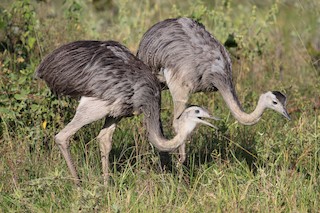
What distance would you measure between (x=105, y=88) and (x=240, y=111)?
1246 mm

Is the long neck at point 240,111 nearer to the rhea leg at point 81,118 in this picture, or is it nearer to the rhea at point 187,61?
the rhea at point 187,61

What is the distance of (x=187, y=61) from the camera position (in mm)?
7340

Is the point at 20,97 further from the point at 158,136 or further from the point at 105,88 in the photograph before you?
the point at 158,136

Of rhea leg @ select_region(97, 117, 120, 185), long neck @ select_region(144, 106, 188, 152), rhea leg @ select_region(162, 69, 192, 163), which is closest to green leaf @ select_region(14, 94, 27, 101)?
rhea leg @ select_region(97, 117, 120, 185)

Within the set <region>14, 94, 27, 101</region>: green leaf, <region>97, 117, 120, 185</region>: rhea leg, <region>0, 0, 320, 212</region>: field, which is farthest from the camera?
<region>14, 94, 27, 101</region>: green leaf

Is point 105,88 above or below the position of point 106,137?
above

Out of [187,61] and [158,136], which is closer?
[158,136]

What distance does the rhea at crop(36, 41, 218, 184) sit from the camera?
6.36 metres

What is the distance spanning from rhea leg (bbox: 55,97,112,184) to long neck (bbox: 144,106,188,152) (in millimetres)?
373

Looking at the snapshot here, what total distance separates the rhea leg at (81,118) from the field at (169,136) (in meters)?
0.13

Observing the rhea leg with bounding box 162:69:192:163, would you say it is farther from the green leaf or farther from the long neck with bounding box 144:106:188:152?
the green leaf

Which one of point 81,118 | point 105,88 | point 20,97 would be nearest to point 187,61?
point 105,88

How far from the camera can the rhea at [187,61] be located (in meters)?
7.28

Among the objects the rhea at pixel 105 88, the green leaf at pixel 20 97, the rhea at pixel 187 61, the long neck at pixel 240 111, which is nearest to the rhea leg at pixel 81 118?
the rhea at pixel 105 88
